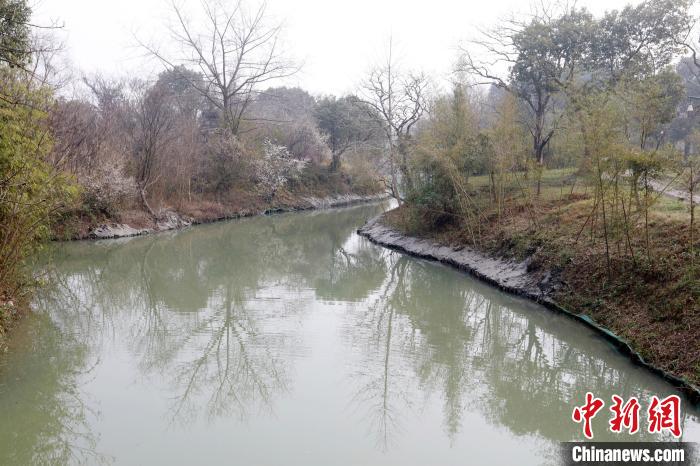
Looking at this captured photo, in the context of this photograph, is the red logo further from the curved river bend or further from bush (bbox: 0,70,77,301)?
bush (bbox: 0,70,77,301)

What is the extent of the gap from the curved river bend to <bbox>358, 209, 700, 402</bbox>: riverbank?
0.26 m

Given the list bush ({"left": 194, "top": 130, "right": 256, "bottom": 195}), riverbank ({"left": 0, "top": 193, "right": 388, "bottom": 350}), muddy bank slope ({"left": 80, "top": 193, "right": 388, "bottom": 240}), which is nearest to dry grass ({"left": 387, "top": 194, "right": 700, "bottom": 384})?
riverbank ({"left": 0, "top": 193, "right": 388, "bottom": 350})

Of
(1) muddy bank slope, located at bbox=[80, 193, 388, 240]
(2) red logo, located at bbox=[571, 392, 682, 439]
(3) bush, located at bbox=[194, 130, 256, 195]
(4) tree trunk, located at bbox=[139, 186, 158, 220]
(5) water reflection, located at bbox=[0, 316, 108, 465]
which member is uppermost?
(3) bush, located at bbox=[194, 130, 256, 195]

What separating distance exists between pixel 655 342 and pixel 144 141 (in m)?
19.3

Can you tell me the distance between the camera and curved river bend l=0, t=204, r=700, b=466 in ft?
16.3

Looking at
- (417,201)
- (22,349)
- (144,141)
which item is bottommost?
(22,349)

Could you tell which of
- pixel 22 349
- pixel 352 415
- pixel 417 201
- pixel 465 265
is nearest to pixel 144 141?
pixel 417 201

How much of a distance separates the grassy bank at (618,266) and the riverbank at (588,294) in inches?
0.7

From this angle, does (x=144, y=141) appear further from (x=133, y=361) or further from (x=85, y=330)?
(x=133, y=361)

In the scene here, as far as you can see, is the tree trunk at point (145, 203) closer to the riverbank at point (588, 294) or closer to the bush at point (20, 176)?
the riverbank at point (588, 294)

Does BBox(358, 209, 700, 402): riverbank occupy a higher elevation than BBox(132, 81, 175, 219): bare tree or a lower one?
lower

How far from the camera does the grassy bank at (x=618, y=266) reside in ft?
21.9

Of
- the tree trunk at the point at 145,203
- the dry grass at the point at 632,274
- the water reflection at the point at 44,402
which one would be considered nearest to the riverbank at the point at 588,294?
the dry grass at the point at 632,274

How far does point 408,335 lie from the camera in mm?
8578
